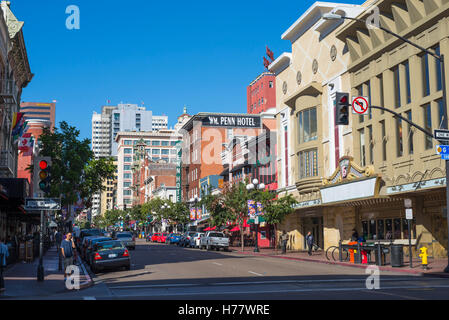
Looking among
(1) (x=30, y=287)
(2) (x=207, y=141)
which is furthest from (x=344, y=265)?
(2) (x=207, y=141)

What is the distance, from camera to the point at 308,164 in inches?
1716

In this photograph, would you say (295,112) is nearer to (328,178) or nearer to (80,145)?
(328,178)

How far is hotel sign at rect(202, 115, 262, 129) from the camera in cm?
9300

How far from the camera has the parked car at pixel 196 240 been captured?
2162 inches

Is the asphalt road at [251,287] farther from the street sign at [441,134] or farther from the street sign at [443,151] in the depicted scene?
the street sign at [441,134]

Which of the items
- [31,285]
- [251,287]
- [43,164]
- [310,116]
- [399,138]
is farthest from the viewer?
[310,116]

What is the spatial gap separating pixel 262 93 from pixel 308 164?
65.3 metres

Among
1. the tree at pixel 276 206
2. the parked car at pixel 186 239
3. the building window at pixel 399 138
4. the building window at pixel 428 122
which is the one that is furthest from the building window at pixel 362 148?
the parked car at pixel 186 239

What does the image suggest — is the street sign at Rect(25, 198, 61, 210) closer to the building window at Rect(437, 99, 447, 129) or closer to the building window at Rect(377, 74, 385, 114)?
the building window at Rect(437, 99, 447, 129)

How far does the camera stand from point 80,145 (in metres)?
41.1

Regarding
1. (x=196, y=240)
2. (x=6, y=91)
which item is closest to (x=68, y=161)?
(x=6, y=91)

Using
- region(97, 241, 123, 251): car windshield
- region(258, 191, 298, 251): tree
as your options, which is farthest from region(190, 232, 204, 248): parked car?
region(97, 241, 123, 251): car windshield

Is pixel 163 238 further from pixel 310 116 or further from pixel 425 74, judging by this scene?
pixel 425 74
